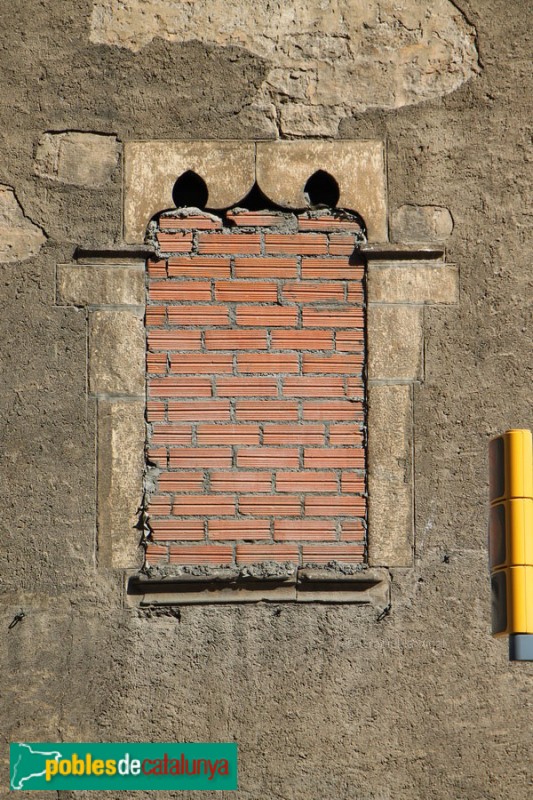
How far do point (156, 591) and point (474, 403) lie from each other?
1.61 meters

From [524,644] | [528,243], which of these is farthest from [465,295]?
[524,644]

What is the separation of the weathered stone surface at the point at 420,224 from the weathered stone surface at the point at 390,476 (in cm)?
69

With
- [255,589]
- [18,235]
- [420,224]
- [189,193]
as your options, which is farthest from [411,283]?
[18,235]

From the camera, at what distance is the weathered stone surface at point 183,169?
4.63m

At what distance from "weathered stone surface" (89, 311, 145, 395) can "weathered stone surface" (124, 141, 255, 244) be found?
1.71 ft

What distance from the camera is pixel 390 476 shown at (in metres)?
4.53

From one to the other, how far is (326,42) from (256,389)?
1.63 metres

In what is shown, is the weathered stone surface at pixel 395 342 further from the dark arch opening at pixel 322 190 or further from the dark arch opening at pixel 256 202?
the dark arch opening at pixel 256 202

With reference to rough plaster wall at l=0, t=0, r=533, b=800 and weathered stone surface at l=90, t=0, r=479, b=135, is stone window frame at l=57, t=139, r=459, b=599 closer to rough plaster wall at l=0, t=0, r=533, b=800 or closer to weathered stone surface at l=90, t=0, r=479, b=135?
rough plaster wall at l=0, t=0, r=533, b=800

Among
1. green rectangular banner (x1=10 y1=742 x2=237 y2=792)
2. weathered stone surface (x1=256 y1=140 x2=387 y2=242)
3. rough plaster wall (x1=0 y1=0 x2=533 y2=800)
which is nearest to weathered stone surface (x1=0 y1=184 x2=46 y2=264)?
rough plaster wall (x1=0 y1=0 x2=533 y2=800)

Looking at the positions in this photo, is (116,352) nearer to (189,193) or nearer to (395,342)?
(189,193)

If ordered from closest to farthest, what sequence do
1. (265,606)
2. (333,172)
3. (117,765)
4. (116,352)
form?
1. (117,765)
2. (265,606)
3. (116,352)
4. (333,172)

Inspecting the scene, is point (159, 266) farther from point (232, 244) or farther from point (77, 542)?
point (77, 542)

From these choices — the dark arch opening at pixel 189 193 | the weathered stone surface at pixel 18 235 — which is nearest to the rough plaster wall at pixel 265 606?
the weathered stone surface at pixel 18 235
